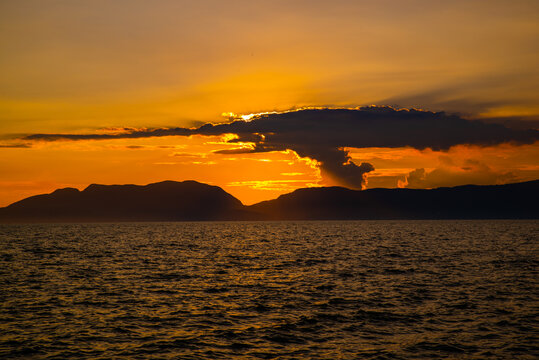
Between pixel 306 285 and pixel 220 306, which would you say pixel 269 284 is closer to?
pixel 306 285

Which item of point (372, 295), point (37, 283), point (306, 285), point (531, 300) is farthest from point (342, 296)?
point (37, 283)

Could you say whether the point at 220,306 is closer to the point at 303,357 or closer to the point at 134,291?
the point at 134,291

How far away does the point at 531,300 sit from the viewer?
126 feet

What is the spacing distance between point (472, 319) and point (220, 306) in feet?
56.5

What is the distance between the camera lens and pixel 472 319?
31953 millimetres

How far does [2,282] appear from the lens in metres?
49.8

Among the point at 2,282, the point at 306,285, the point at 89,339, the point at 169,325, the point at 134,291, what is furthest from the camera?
the point at 2,282

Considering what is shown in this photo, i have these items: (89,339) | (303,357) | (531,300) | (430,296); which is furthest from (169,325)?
(531,300)

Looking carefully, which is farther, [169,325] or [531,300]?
[531,300]

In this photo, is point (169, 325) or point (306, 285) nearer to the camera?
point (169, 325)

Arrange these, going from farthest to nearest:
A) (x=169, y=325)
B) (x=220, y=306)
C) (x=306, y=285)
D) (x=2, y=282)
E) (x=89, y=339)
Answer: (x=2, y=282) → (x=306, y=285) → (x=220, y=306) → (x=169, y=325) → (x=89, y=339)

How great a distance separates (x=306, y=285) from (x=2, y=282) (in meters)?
30.3

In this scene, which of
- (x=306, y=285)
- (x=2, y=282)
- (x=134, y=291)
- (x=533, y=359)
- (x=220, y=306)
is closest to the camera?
(x=533, y=359)

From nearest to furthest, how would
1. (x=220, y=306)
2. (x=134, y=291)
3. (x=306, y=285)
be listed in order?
(x=220, y=306) → (x=134, y=291) → (x=306, y=285)
